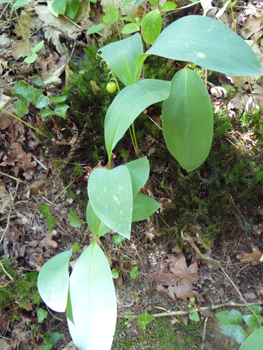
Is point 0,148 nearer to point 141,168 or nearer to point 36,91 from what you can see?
point 36,91

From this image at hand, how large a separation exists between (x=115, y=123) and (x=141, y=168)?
0.64ft

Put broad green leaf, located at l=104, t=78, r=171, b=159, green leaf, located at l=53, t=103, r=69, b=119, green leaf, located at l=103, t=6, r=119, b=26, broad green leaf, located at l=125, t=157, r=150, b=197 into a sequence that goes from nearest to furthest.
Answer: broad green leaf, located at l=104, t=78, r=171, b=159 → broad green leaf, located at l=125, t=157, r=150, b=197 → green leaf, located at l=53, t=103, r=69, b=119 → green leaf, located at l=103, t=6, r=119, b=26

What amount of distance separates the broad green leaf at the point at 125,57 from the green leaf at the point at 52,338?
1.31m

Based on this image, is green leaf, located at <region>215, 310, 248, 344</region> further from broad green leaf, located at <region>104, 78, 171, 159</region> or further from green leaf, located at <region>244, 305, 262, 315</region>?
broad green leaf, located at <region>104, 78, 171, 159</region>

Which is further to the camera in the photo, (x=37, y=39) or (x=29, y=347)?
(x=37, y=39)

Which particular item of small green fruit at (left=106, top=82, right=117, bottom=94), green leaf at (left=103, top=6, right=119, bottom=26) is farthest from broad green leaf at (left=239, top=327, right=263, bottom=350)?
green leaf at (left=103, top=6, right=119, bottom=26)

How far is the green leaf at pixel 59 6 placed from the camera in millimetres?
1562

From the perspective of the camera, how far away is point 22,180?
1.51 m

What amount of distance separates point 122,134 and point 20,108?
0.97 meters

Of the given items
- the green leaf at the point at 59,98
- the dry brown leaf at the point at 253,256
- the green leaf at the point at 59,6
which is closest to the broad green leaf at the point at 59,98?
the green leaf at the point at 59,98

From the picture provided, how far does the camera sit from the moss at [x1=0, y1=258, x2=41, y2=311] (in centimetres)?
125

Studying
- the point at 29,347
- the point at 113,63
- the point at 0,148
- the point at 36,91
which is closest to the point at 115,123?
the point at 113,63

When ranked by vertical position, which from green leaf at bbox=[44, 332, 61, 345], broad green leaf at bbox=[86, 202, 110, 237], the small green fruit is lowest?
green leaf at bbox=[44, 332, 61, 345]

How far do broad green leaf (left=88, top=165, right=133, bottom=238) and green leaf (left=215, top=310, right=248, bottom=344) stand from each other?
69 cm
